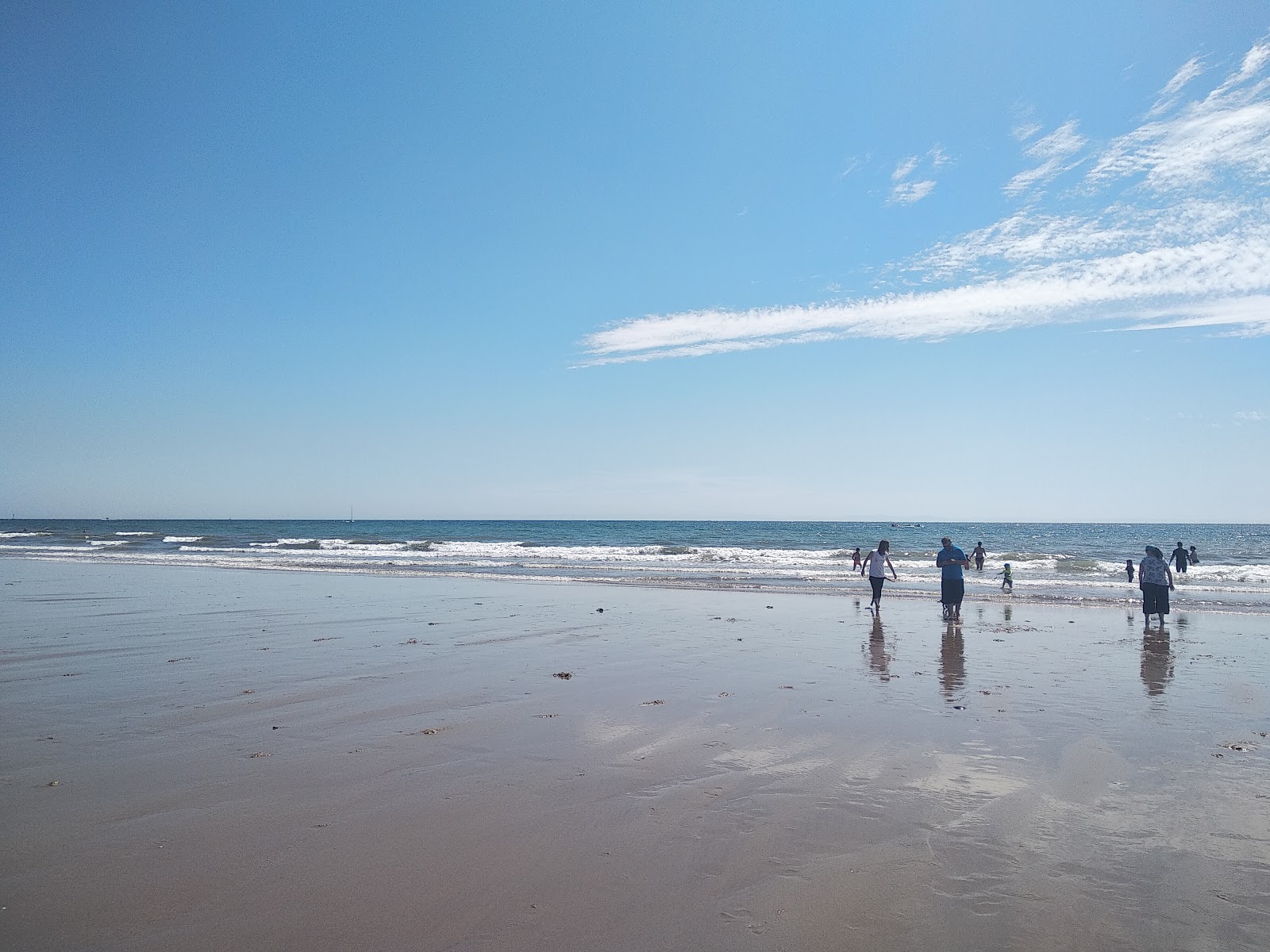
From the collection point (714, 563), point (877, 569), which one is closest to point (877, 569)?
point (877, 569)

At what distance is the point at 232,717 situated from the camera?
27.1ft

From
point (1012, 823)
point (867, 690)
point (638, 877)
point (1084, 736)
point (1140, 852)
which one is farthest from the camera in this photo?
point (867, 690)

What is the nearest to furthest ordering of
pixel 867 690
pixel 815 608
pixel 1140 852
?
pixel 1140 852, pixel 867 690, pixel 815 608

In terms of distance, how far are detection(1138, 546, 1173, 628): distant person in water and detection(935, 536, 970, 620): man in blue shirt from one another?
3.78 metres

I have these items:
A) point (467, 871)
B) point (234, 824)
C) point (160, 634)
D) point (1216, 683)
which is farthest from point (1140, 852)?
A: point (160, 634)

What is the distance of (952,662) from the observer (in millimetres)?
12547

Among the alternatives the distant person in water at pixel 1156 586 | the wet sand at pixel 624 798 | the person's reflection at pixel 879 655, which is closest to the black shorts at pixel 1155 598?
the distant person in water at pixel 1156 586

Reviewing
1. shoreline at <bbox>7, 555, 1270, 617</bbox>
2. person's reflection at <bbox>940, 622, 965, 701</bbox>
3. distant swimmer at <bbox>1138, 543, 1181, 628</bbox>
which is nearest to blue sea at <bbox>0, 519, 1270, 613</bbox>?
shoreline at <bbox>7, 555, 1270, 617</bbox>

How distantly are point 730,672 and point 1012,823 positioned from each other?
5804 mm

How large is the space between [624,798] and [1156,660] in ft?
36.6

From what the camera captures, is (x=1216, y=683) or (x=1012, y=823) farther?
(x=1216, y=683)

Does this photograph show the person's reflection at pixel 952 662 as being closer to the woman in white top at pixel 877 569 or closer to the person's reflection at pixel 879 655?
the person's reflection at pixel 879 655

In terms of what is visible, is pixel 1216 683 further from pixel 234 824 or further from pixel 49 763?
pixel 49 763

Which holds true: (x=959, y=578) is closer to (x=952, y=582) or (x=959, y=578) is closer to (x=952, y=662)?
(x=952, y=582)
